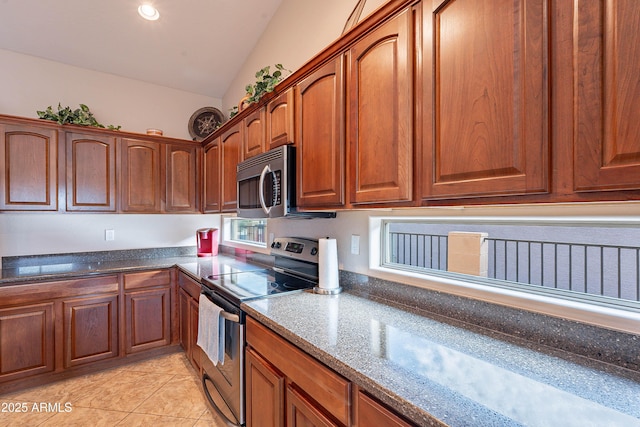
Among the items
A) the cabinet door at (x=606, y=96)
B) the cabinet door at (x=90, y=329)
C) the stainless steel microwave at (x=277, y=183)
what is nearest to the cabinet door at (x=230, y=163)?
the stainless steel microwave at (x=277, y=183)

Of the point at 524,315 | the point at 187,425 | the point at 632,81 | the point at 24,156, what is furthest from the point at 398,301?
the point at 24,156

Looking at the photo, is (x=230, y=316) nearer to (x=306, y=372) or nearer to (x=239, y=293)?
(x=239, y=293)

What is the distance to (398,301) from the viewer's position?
62.7 inches

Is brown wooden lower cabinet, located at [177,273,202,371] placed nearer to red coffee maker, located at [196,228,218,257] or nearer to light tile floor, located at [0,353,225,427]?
light tile floor, located at [0,353,225,427]

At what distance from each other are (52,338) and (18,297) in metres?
0.40

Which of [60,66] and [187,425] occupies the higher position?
[60,66]

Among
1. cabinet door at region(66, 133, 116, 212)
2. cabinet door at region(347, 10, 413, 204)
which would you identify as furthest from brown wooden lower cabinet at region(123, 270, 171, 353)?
cabinet door at region(347, 10, 413, 204)

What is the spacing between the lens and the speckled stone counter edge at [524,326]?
37.2 inches

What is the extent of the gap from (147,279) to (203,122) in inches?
74.5

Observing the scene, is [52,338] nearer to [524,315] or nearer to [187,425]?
[187,425]

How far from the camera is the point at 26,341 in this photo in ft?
7.57

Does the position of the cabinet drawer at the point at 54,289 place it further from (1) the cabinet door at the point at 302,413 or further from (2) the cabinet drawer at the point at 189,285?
(1) the cabinet door at the point at 302,413

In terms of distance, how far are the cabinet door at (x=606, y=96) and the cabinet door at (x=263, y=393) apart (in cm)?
129

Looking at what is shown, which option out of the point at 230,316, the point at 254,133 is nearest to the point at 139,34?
the point at 254,133
